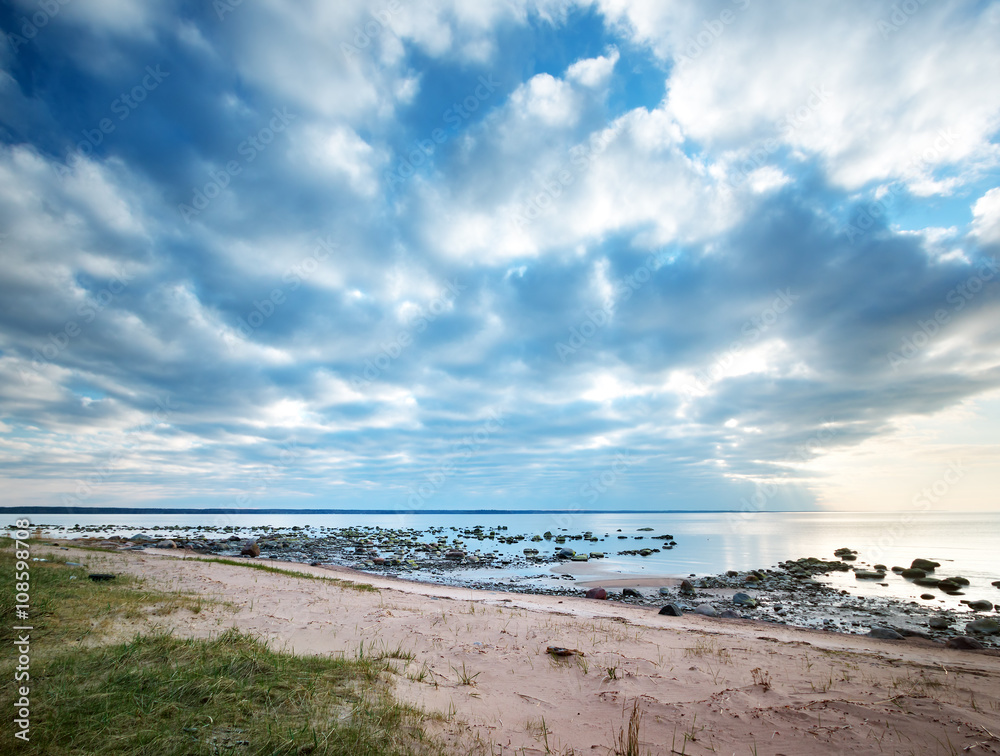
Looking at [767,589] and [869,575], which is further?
[869,575]

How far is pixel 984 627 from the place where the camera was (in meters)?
16.5

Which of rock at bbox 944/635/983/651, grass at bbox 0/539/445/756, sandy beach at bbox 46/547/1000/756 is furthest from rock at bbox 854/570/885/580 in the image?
grass at bbox 0/539/445/756

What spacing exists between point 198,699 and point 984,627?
963 inches

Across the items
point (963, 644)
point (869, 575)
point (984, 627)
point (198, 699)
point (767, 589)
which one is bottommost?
point (869, 575)

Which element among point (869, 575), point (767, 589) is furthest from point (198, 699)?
point (869, 575)

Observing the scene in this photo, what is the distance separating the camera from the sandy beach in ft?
20.5

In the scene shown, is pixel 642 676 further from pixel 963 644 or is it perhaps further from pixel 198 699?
pixel 963 644

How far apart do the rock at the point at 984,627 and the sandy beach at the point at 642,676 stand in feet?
11.5

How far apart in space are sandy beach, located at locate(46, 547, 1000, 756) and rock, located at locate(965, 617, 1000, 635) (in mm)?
3503

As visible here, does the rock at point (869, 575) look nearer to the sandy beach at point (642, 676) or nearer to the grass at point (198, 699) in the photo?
the sandy beach at point (642, 676)

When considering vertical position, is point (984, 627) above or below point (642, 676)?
below

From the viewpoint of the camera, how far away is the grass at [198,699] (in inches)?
187

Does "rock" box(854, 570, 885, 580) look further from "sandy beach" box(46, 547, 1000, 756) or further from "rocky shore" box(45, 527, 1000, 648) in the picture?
"sandy beach" box(46, 547, 1000, 756)

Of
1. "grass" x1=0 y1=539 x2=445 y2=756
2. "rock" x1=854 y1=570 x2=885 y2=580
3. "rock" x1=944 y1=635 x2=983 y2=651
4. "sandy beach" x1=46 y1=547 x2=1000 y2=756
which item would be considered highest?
"grass" x1=0 y1=539 x2=445 y2=756
